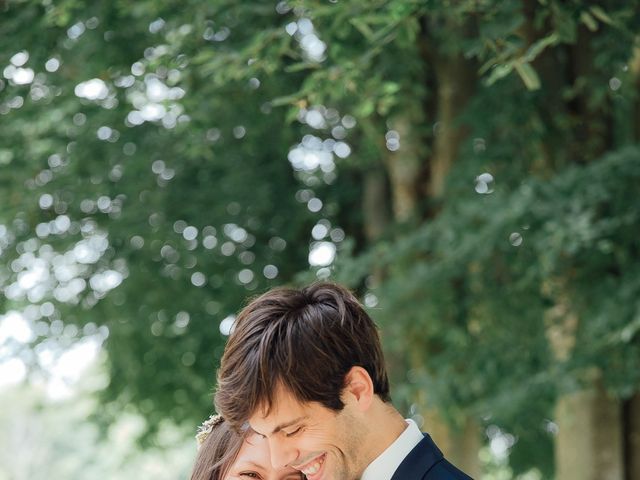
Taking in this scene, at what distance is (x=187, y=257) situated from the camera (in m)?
11.2

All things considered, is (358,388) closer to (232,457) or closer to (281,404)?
(281,404)

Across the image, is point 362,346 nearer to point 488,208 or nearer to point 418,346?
point 488,208

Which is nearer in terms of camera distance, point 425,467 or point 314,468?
point 425,467

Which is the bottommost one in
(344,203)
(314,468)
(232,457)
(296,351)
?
(344,203)

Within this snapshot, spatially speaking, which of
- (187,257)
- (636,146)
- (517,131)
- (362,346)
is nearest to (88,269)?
(187,257)

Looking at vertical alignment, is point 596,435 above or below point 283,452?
below

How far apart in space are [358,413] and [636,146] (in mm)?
4918

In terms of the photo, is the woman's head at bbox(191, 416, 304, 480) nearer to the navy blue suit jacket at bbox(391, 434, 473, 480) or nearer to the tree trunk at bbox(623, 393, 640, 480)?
the navy blue suit jacket at bbox(391, 434, 473, 480)

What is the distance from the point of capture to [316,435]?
376cm

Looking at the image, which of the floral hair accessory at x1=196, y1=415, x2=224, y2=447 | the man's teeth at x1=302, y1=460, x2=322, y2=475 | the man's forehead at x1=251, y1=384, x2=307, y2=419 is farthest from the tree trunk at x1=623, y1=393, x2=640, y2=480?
the man's forehead at x1=251, y1=384, x2=307, y2=419

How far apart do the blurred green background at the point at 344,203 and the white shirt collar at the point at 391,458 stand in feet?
8.26

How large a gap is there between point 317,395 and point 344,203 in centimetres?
859

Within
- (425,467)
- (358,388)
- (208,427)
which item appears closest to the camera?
(425,467)

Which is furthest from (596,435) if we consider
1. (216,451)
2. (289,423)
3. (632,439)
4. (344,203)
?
(289,423)
